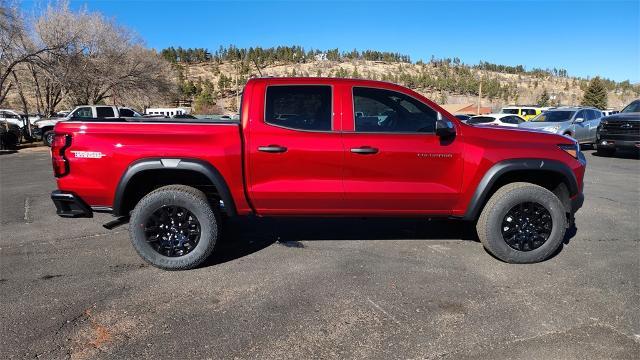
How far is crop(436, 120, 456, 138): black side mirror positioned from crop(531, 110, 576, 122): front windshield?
575 inches

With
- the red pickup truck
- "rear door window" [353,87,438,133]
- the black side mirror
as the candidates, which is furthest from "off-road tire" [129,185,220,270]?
the black side mirror

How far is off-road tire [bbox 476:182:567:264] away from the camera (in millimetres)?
4387

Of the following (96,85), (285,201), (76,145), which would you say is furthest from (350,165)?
(96,85)

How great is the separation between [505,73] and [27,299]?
110 m

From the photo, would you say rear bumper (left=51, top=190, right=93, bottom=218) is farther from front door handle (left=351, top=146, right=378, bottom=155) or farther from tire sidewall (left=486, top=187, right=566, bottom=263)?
tire sidewall (left=486, top=187, right=566, bottom=263)

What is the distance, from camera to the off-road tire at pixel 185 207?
420cm

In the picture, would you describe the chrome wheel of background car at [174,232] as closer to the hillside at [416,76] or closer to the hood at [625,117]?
the hood at [625,117]

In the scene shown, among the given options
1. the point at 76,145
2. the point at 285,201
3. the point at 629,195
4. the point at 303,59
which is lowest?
the point at 629,195

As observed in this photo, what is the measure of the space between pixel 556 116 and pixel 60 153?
17.3 meters

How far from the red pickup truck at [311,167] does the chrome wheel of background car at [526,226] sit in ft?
0.03

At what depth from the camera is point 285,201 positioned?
4.34 m

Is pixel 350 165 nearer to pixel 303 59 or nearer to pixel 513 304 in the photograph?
pixel 513 304

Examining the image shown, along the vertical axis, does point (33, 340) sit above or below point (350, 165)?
below

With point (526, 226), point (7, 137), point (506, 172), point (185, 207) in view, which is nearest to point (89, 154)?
point (185, 207)
